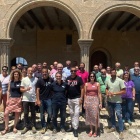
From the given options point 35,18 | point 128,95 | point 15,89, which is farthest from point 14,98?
point 35,18

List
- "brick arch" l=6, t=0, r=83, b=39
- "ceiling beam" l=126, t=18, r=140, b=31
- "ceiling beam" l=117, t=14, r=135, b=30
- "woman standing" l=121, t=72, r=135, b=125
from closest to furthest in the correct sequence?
"woman standing" l=121, t=72, r=135, b=125
"brick arch" l=6, t=0, r=83, b=39
"ceiling beam" l=117, t=14, r=135, b=30
"ceiling beam" l=126, t=18, r=140, b=31

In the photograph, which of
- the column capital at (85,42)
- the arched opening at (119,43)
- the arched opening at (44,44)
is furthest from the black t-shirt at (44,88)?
the arched opening at (119,43)

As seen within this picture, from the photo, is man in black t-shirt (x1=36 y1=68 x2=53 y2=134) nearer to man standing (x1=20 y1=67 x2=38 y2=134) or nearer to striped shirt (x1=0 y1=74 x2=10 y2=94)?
man standing (x1=20 y1=67 x2=38 y2=134)

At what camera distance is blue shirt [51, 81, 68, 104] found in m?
3.75

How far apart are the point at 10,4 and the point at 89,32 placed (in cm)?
321

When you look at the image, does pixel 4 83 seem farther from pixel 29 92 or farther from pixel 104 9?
pixel 104 9

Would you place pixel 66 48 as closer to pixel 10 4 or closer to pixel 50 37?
pixel 50 37

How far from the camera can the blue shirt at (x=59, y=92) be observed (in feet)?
12.3

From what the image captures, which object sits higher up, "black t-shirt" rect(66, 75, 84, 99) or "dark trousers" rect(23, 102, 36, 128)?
"black t-shirt" rect(66, 75, 84, 99)

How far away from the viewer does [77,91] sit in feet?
12.5

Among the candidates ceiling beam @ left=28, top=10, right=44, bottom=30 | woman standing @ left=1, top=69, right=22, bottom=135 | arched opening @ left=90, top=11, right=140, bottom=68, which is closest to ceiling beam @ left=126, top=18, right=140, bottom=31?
arched opening @ left=90, top=11, right=140, bottom=68

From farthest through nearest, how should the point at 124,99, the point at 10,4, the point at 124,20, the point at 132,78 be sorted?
the point at 124,20 < the point at 10,4 < the point at 132,78 < the point at 124,99

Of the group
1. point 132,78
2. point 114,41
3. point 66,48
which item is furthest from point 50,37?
point 132,78

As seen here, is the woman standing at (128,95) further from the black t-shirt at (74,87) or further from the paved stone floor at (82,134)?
the black t-shirt at (74,87)
